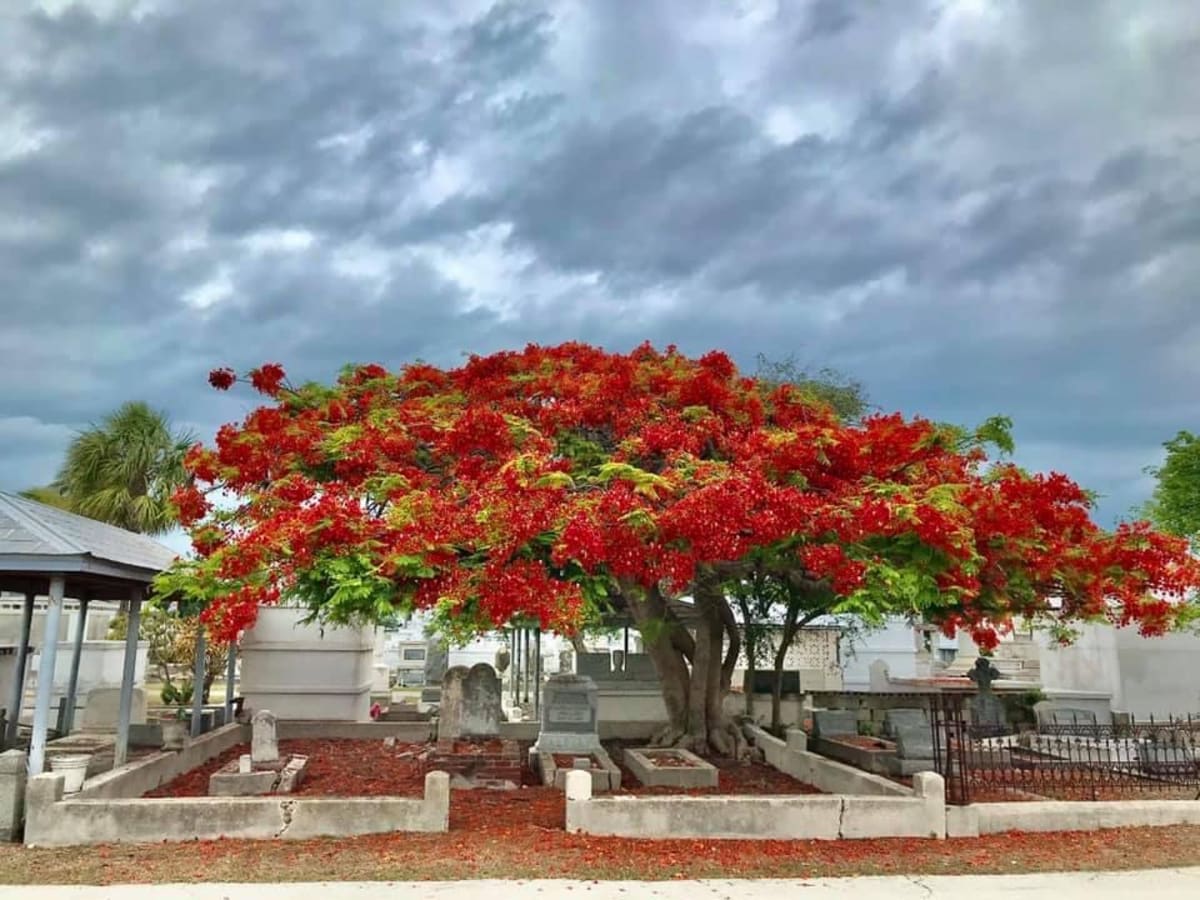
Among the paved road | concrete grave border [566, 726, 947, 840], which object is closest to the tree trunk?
concrete grave border [566, 726, 947, 840]

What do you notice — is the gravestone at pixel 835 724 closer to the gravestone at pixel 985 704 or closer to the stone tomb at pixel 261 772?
the gravestone at pixel 985 704

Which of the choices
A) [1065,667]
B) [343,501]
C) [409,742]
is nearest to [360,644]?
[409,742]

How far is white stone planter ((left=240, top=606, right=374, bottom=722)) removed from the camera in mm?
17984

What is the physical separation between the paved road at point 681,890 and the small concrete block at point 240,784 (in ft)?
12.5

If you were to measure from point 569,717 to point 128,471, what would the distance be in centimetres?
1276

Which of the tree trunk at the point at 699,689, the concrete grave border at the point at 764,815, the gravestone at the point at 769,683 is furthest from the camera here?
the gravestone at the point at 769,683

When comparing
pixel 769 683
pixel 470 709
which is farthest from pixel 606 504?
pixel 769 683

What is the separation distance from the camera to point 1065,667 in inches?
878

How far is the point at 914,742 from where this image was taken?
39.4 ft

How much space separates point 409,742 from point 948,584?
10.4m

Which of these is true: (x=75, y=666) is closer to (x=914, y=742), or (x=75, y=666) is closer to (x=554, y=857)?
(x=554, y=857)

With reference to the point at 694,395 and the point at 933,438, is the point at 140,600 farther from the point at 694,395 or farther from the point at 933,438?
the point at 933,438

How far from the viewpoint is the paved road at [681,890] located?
693cm

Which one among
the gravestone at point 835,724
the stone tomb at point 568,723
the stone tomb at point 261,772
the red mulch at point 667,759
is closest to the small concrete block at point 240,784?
the stone tomb at point 261,772
